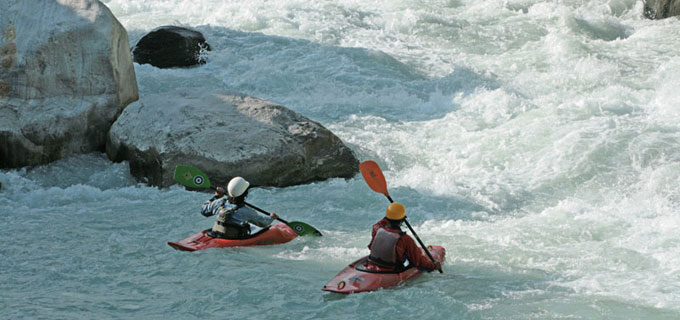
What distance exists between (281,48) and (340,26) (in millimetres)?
1632

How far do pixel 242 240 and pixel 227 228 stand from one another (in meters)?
0.16

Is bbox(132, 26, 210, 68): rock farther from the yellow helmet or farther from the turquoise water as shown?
the yellow helmet

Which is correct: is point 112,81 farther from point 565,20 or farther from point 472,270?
point 565,20

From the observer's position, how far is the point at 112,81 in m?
9.15

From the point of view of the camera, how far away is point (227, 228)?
648 cm

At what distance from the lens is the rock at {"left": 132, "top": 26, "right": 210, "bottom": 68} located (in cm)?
1235

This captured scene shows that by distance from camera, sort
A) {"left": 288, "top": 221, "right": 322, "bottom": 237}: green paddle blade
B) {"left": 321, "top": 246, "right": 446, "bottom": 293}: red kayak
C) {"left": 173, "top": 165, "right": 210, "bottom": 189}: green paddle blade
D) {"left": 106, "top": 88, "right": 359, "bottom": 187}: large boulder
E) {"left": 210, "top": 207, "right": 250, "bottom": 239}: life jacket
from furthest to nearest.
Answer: {"left": 106, "top": 88, "right": 359, "bottom": 187}: large boulder
{"left": 173, "top": 165, "right": 210, "bottom": 189}: green paddle blade
{"left": 288, "top": 221, "right": 322, "bottom": 237}: green paddle blade
{"left": 210, "top": 207, "right": 250, "bottom": 239}: life jacket
{"left": 321, "top": 246, "right": 446, "bottom": 293}: red kayak

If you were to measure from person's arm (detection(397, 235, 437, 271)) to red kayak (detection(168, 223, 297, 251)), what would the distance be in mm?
1471

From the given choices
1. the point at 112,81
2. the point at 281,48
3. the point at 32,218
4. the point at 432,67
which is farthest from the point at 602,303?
the point at 281,48

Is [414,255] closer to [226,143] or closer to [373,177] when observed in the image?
[373,177]

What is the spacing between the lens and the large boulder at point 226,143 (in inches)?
320

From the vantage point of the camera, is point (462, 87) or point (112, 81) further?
point (462, 87)

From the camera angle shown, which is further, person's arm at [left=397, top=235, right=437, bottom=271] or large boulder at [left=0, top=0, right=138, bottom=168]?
large boulder at [left=0, top=0, right=138, bottom=168]

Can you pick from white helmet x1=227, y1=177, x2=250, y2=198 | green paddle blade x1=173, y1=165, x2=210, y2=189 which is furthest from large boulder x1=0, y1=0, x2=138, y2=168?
white helmet x1=227, y1=177, x2=250, y2=198
